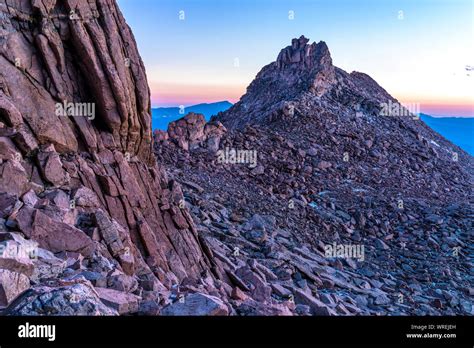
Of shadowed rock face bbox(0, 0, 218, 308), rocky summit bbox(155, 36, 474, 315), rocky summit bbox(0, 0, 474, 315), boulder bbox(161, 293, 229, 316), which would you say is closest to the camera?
boulder bbox(161, 293, 229, 316)

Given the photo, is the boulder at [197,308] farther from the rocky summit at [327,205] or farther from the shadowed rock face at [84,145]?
the shadowed rock face at [84,145]

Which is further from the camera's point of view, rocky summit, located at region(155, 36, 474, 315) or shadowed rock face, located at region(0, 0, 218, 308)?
rocky summit, located at region(155, 36, 474, 315)

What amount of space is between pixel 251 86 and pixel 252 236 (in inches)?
1474

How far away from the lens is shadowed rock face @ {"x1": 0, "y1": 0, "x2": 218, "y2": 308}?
9.30 m

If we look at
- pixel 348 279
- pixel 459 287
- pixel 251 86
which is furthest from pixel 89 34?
pixel 251 86

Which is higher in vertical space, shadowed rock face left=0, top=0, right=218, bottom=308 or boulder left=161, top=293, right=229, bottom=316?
shadowed rock face left=0, top=0, right=218, bottom=308

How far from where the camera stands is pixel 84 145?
11.9m

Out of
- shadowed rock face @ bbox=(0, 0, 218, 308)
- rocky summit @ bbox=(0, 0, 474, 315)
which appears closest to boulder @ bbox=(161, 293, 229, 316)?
rocky summit @ bbox=(0, 0, 474, 315)

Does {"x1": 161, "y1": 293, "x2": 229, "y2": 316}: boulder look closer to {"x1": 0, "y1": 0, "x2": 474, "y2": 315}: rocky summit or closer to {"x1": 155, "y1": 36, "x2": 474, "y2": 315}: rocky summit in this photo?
{"x1": 0, "y1": 0, "x2": 474, "y2": 315}: rocky summit

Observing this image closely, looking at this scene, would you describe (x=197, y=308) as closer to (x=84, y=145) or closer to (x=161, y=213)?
Result: (x=161, y=213)

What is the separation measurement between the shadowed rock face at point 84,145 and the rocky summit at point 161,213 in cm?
4

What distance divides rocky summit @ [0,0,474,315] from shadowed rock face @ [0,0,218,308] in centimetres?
4

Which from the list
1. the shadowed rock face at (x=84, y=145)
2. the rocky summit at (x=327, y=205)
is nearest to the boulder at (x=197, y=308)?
the rocky summit at (x=327, y=205)

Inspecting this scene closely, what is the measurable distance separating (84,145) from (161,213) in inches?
134
